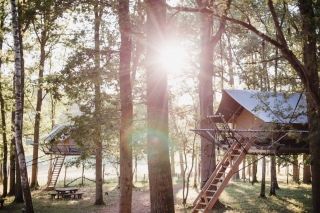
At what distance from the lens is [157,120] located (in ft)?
21.5

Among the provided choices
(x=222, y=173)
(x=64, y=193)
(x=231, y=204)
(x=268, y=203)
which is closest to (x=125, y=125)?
(x=222, y=173)

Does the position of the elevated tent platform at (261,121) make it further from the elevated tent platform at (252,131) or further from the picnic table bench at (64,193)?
the picnic table bench at (64,193)

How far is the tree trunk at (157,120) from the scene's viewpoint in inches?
252

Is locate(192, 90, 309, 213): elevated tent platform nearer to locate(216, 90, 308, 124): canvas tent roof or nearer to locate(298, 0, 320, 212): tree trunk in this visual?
locate(216, 90, 308, 124): canvas tent roof

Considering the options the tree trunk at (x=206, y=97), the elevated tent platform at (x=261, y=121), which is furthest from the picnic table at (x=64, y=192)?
the elevated tent platform at (x=261, y=121)

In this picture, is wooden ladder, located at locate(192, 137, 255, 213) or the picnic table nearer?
wooden ladder, located at locate(192, 137, 255, 213)

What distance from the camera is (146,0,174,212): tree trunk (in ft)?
21.0

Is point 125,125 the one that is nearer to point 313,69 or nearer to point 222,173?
point 222,173

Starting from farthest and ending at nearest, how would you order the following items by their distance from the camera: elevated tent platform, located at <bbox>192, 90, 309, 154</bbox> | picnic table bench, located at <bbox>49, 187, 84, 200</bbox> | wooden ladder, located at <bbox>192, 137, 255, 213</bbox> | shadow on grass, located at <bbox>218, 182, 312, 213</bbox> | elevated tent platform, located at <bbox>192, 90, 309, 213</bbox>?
1. picnic table bench, located at <bbox>49, 187, 84, 200</bbox>
2. shadow on grass, located at <bbox>218, 182, 312, 213</bbox>
3. wooden ladder, located at <bbox>192, 137, 255, 213</bbox>
4. elevated tent platform, located at <bbox>192, 90, 309, 154</bbox>
5. elevated tent platform, located at <bbox>192, 90, 309, 213</bbox>

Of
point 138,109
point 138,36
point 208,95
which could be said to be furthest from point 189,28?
point 138,109

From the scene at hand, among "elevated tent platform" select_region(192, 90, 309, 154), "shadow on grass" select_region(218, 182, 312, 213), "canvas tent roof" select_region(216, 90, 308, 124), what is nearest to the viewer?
"elevated tent platform" select_region(192, 90, 309, 154)

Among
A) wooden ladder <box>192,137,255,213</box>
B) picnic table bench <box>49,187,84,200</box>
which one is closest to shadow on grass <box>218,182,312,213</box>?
wooden ladder <box>192,137,255,213</box>

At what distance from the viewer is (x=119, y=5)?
9.71 m

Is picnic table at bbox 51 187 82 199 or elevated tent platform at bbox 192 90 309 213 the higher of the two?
elevated tent platform at bbox 192 90 309 213
